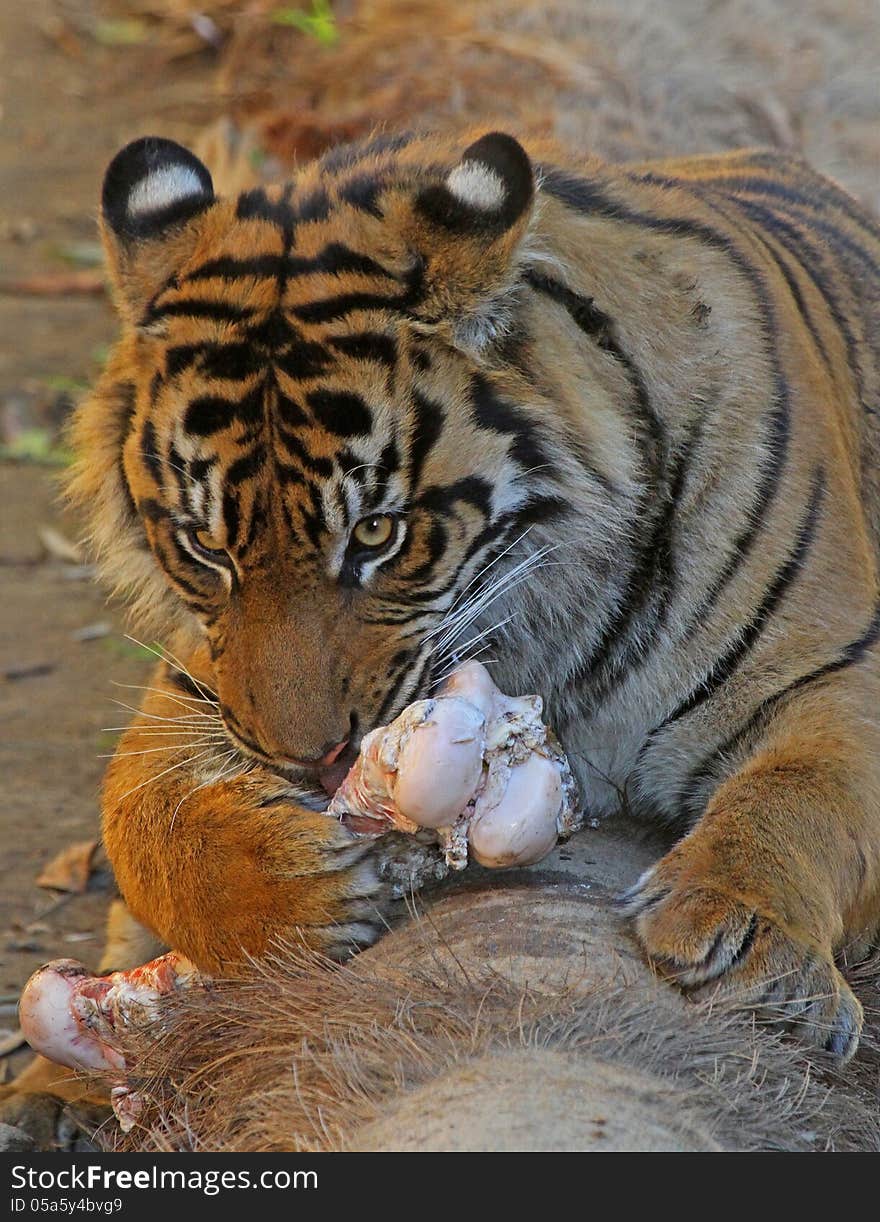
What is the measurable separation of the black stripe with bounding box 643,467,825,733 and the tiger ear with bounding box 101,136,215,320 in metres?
1.19

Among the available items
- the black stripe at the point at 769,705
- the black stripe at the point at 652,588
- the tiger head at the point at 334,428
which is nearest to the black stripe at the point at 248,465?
the tiger head at the point at 334,428

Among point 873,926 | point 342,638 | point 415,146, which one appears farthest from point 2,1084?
point 415,146

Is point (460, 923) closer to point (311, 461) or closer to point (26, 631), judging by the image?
point (311, 461)

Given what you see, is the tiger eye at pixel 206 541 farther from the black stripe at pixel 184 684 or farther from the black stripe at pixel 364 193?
the black stripe at pixel 364 193

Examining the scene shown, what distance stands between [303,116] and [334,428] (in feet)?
15.6

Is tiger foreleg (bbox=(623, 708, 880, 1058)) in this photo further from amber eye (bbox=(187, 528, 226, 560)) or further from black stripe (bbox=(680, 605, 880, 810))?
amber eye (bbox=(187, 528, 226, 560))

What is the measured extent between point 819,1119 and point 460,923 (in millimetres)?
626

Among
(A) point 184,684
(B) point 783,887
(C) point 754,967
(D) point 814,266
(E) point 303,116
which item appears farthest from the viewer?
(E) point 303,116

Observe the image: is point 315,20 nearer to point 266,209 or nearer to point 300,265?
point 266,209

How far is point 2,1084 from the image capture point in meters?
3.39

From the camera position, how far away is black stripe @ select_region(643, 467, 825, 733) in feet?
9.75

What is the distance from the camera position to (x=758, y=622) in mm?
2971

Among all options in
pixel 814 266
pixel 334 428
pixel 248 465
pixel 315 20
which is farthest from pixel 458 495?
pixel 315 20

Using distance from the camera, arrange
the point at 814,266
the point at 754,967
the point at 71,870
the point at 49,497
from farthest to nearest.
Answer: the point at 49,497 → the point at 71,870 → the point at 814,266 → the point at 754,967
